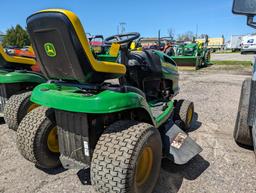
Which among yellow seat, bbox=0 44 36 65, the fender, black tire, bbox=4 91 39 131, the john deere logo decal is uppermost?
the john deere logo decal

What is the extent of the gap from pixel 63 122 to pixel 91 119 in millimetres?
322

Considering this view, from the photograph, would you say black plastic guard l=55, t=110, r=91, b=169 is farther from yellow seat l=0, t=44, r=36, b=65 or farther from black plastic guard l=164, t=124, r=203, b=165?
yellow seat l=0, t=44, r=36, b=65

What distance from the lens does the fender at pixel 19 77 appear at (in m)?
3.61

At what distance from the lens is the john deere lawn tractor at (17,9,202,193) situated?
1767mm

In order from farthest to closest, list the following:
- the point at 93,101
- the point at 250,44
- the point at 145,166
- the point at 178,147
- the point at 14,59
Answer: the point at 250,44
the point at 14,59
the point at 178,147
the point at 145,166
the point at 93,101

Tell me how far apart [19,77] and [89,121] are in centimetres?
225

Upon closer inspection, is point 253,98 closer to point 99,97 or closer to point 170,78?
point 170,78

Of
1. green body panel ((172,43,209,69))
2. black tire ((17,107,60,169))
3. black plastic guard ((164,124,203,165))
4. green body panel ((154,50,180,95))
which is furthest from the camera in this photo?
green body panel ((172,43,209,69))

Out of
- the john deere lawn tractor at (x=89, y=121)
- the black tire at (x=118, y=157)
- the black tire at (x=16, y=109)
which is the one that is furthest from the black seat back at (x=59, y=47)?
the black tire at (x=16, y=109)

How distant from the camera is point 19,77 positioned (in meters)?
3.68

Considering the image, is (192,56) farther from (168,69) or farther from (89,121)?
(89,121)

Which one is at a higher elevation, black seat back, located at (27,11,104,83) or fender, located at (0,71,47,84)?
black seat back, located at (27,11,104,83)

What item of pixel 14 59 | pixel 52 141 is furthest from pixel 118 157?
pixel 14 59

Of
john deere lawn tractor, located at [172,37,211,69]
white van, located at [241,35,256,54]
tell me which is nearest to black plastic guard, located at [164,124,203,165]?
john deere lawn tractor, located at [172,37,211,69]
